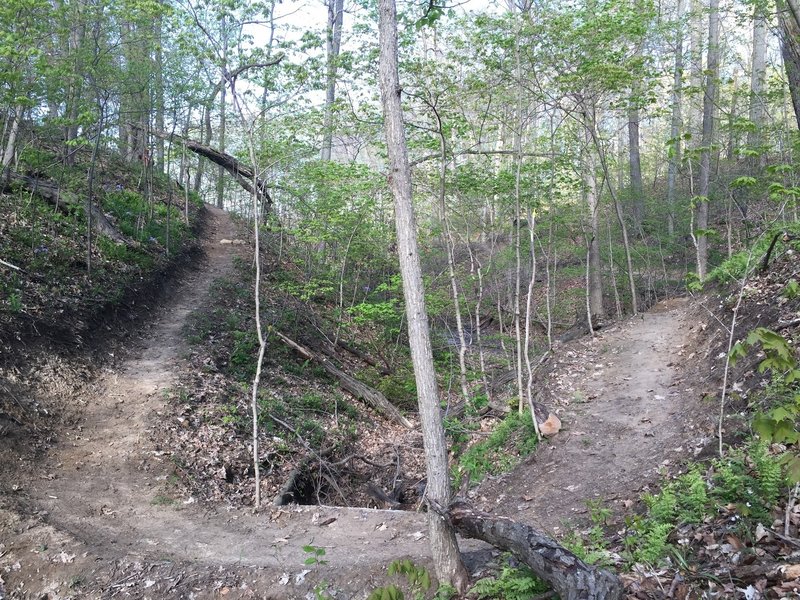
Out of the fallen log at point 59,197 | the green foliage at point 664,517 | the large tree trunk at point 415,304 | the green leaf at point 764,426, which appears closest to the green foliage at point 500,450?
the green foliage at point 664,517

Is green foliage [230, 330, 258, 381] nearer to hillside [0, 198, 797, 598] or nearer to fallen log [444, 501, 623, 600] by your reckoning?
hillside [0, 198, 797, 598]

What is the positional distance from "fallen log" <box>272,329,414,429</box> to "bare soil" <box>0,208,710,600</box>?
12.2ft

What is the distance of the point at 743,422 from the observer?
5.32 meters

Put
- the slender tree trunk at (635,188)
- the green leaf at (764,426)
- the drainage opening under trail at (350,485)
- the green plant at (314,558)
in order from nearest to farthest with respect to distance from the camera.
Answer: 1. the green leaf at (764,426)
2. the green plant at (314,558)
3. the drainage opening under trail at (350,485)
4. the slender tree trunk at (635,188)

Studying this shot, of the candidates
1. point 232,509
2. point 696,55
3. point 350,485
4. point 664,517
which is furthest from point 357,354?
point 696,55

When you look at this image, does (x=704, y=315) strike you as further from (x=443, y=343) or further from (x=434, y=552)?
(x=434, y=552)

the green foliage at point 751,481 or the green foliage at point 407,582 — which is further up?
the green foliage at point 751,481

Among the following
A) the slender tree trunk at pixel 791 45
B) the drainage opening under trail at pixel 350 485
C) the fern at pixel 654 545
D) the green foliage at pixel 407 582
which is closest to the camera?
the fern at pixel 654 545

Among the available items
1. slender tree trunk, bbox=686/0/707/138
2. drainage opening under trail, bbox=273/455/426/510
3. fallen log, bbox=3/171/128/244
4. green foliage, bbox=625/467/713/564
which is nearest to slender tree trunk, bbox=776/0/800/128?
slender tree trunk, bbox=686/0/707/138

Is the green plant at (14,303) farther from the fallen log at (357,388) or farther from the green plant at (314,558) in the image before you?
the green plant at (314,558)

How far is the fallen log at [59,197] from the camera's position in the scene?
12.1m

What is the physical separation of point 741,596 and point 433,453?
223cm

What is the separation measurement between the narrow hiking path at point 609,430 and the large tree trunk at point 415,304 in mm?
1506

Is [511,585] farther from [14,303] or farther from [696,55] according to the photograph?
[696,55]
